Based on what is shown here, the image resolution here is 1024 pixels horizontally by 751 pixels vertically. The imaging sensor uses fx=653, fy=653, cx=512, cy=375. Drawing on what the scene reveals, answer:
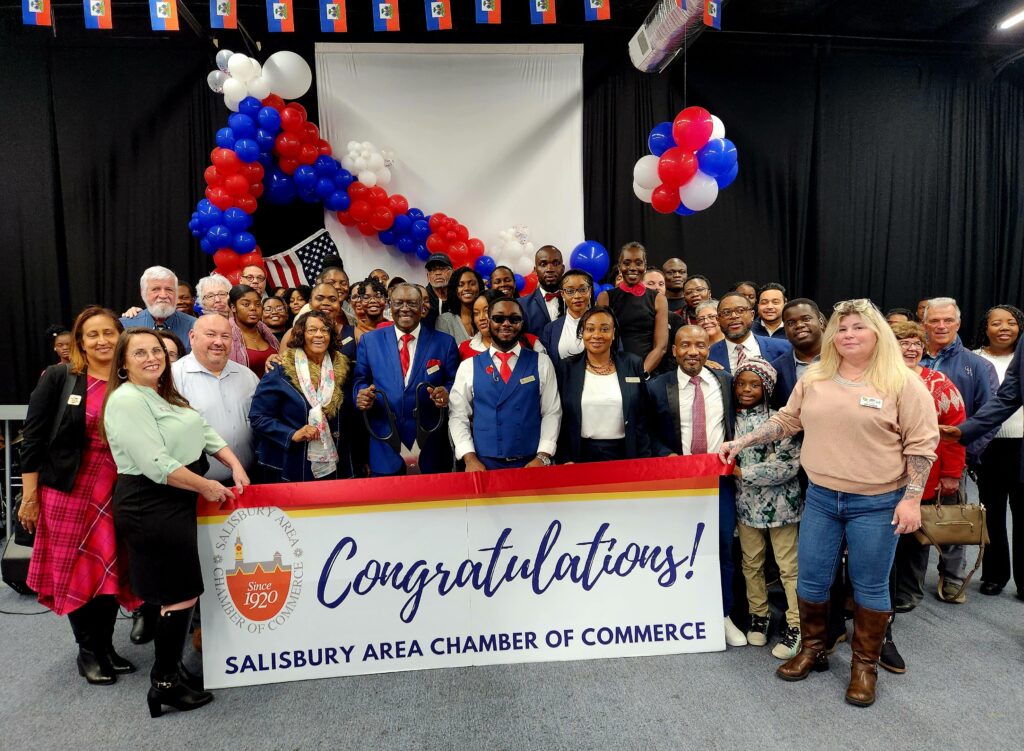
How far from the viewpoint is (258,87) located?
584 cm

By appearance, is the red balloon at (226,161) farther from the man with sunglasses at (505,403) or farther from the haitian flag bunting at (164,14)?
the man with sunglasses at (505,403)

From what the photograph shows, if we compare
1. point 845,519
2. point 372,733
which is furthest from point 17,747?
point 845,519

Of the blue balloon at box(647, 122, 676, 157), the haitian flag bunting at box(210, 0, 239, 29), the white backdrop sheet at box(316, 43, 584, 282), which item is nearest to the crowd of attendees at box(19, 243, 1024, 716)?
the haitian flag bunting at box(210, 0, 239, 29)

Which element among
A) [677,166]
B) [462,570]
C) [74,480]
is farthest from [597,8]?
[74,480]

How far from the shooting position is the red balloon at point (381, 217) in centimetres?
642

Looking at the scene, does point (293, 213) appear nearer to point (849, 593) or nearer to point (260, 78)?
point (260, 78)

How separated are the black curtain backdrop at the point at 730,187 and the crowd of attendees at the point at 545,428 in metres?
3.87

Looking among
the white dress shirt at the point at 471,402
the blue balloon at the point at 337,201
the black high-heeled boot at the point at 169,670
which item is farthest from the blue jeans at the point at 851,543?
the blue balloon at the point at 337,201

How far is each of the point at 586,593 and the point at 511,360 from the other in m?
1.06

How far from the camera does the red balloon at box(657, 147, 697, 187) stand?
18.7 feet

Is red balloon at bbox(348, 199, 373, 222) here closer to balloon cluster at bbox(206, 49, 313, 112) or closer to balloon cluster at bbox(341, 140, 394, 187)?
balloon cluster at bbox(341, 140, 394, 187)

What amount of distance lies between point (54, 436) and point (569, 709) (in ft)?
7.20

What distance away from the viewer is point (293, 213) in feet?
22.2

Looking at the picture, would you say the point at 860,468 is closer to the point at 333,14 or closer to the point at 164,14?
the point at 333,14
